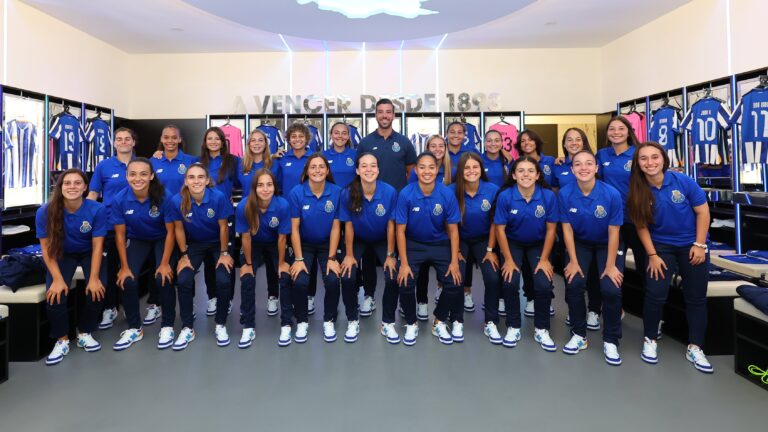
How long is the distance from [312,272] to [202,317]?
989mm

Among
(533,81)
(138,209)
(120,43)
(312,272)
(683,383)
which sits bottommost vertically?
(683,383)

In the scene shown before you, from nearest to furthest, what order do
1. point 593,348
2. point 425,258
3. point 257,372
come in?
1. point 257,372
2. point 593,348
3. point 425,258

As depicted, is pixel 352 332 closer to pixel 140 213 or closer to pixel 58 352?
pixel 140 213

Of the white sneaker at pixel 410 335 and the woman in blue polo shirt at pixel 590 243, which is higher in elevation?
the woman in blue polo shirt at pixel 590 243

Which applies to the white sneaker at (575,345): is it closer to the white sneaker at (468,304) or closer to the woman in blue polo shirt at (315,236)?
the white sneaker at (468,304)

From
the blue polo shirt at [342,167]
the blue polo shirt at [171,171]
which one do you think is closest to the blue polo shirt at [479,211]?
the blue polo shirt at [342,167]

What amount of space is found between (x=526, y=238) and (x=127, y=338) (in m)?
2.82

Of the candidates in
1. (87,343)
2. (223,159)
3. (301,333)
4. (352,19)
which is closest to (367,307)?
(301,333)

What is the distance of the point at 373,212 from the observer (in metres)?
3.12

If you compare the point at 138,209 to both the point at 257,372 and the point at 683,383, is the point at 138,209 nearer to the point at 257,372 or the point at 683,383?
the point at 257,372

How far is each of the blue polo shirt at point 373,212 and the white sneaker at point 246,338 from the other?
1.00 metres

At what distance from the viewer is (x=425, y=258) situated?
3.07 m

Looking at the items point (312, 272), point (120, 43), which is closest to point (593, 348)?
point (312, 272)

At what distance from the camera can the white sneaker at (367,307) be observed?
3.58 m
